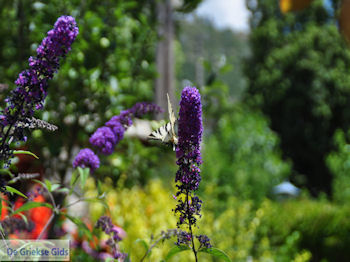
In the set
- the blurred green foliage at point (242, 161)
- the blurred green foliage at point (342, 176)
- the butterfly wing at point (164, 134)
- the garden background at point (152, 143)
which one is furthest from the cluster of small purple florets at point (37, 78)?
the blurred green foliage at point (342, 176)

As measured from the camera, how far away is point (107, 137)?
962mm

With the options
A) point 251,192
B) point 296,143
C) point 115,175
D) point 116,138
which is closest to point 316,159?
point 296,143

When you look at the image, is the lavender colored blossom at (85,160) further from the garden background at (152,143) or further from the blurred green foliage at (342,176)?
the blurred green foliage at (342,176)

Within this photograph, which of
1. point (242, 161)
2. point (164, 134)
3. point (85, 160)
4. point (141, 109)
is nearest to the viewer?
point (164, 134)

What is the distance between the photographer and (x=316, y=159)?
16.4 m

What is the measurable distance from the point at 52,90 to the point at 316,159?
15.7m

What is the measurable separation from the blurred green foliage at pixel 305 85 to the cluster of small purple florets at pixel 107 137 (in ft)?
49.1

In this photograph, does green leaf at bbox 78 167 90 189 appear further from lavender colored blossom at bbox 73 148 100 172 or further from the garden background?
the garden background

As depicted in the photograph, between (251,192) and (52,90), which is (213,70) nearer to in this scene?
(52,90)

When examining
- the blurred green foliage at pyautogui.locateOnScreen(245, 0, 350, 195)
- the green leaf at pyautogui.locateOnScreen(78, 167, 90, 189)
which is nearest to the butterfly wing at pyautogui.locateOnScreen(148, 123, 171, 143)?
the green leaf at pyautogui.locateOnScreen(78, 167, 90, 189)

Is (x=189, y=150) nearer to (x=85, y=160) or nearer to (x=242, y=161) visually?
(x=85, y=160)

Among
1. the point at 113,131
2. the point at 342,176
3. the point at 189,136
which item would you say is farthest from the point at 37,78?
the point at 342,176

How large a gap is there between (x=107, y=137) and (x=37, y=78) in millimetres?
352

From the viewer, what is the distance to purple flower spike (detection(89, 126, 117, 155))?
37.1 inches
